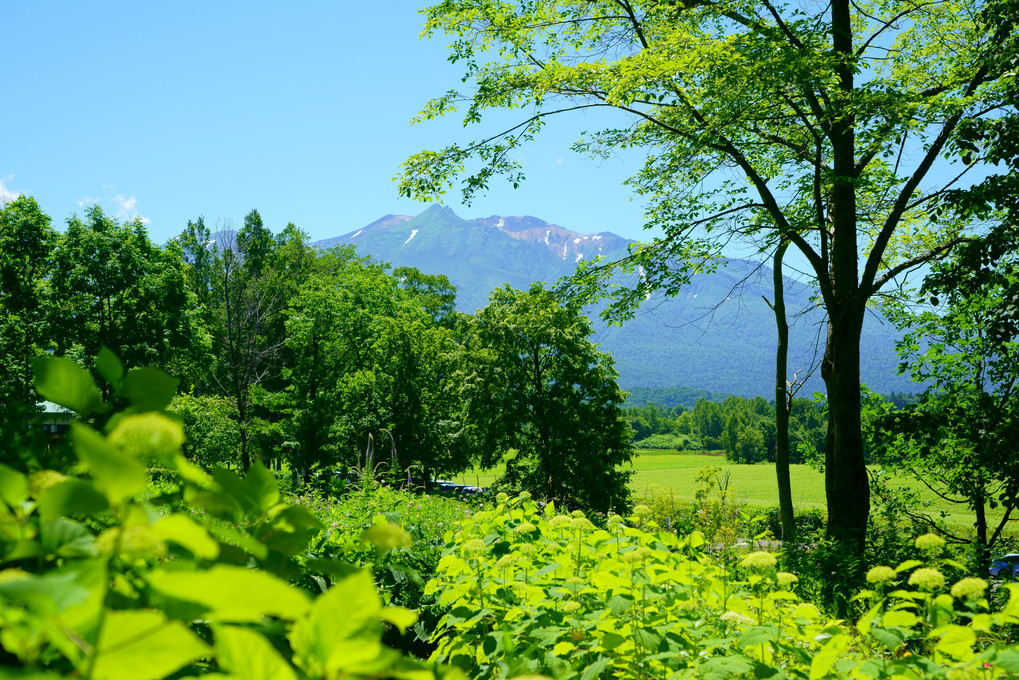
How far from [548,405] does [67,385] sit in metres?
19.3

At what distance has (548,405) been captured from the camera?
64.6ft

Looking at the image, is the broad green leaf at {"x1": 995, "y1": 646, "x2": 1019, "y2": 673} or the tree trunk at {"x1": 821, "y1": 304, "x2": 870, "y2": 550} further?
the tree trunk at {"x1": 821, "y1": 304, "x2": 870, "y2": 550}

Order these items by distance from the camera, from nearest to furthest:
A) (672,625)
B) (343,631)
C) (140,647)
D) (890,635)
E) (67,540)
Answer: (140,647)
(343,631)
(67,540)
(890,635)
(672,625)

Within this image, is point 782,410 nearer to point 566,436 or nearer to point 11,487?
point 566,436

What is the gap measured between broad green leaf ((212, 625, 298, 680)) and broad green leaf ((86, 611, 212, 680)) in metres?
Answer: 0.07

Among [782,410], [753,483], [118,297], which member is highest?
[118,297]

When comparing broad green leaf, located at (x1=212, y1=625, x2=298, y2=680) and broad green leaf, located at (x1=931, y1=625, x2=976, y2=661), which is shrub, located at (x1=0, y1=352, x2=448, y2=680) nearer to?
broad green leaf, located at (x1=212, y1=625, x2=298, y2=680)

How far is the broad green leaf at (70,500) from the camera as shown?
49 cm

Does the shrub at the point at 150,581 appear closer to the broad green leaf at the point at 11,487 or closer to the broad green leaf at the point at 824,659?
the broad green leaf at the point at 11,487

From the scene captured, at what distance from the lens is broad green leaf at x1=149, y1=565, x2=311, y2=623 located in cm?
36

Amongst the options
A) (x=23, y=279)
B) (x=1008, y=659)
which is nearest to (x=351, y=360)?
(x=23, y=279)

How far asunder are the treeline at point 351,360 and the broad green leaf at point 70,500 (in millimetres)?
15688

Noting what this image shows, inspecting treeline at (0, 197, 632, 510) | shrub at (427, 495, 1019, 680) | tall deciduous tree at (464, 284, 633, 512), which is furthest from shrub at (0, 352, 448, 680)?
tall deciduous tree at (464, 284, 633, 512)

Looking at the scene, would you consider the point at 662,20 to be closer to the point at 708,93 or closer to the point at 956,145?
the point at 708,93
